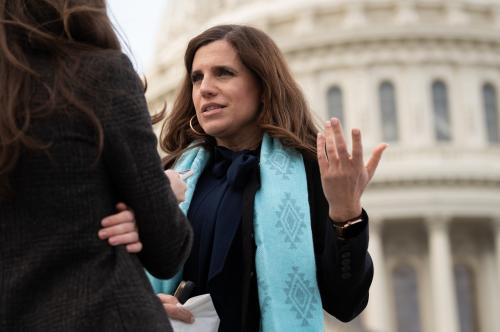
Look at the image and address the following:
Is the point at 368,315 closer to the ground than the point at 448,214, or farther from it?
closer to the ground

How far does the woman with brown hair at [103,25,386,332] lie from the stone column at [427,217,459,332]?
3864 centimetres

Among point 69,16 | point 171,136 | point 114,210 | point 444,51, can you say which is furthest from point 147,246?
point 444,51

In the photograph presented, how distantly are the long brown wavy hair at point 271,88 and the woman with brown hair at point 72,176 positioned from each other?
1269 mm

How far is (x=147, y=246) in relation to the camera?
315 cm

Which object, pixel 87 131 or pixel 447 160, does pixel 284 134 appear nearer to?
pixel 87 131

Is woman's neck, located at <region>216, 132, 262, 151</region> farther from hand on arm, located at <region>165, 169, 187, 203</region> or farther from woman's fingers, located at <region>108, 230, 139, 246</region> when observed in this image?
woman's fingers, located at <region>108, 230, 139, 246</region>

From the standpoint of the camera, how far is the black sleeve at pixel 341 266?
4.05 meters

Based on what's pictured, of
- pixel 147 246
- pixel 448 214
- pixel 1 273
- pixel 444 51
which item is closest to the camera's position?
pixel 1 273

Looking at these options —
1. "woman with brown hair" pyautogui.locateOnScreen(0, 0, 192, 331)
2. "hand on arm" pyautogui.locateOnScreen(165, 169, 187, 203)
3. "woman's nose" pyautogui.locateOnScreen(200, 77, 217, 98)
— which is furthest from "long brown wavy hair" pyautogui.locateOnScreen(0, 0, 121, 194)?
"woman's nose" pyautogui.locateOnScreen(200, 77, 217, 98)

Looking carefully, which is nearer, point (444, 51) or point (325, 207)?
point (325, 207)

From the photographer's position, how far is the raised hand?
3.78 m

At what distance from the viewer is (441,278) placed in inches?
1673

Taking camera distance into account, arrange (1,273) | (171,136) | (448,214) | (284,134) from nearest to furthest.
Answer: (1,273) → (284,134) → (171,136) → (448,214)

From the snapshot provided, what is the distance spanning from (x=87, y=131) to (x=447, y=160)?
42.0m
